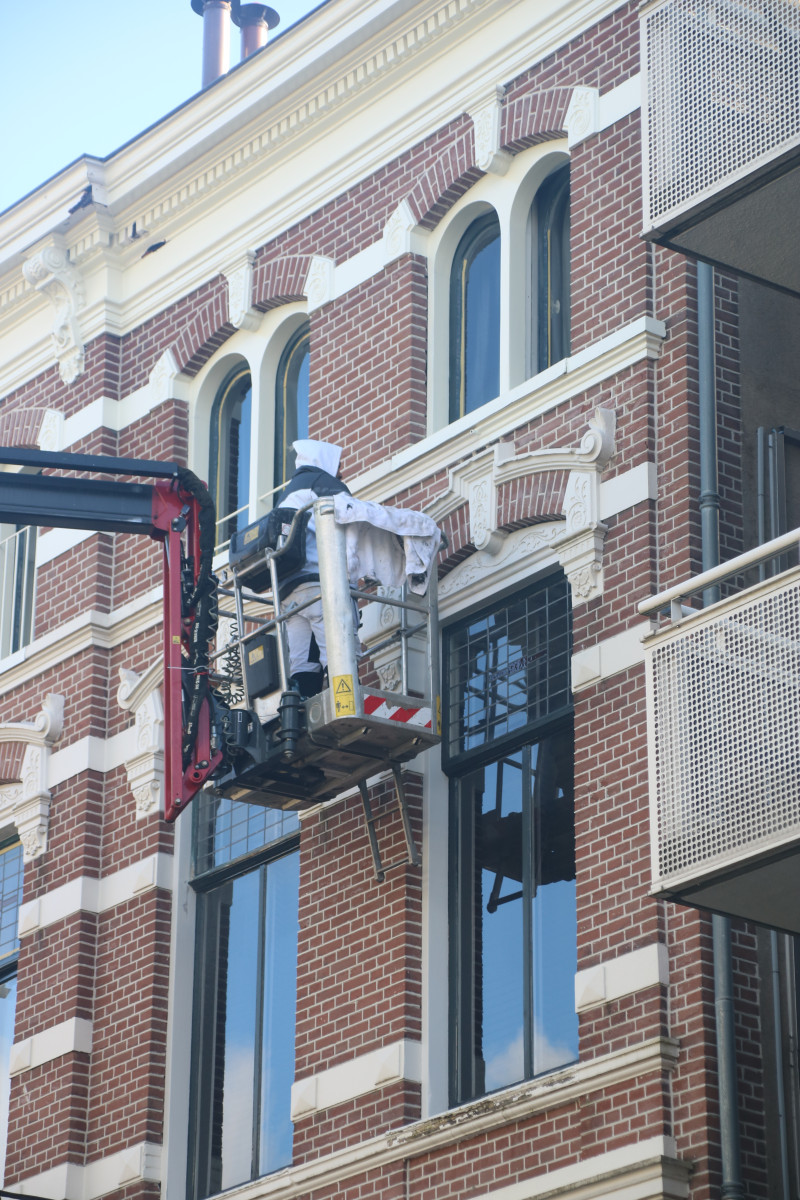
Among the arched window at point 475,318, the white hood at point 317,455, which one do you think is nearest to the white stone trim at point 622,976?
the white hood at point 317,455

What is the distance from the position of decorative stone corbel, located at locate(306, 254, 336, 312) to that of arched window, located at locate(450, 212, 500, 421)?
1.09 m

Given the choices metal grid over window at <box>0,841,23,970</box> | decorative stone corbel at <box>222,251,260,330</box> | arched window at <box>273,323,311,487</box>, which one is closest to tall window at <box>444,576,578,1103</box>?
arched window at <box>273,323,311,487</box>

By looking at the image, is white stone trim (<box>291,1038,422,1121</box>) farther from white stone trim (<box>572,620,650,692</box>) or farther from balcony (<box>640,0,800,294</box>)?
balcony (<box>640,0,800,294</box>)

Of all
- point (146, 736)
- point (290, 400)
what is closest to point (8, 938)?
point (146, 736)

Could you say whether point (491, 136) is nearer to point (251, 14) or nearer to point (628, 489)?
point (628, 489)

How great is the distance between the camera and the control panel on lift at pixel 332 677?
52.3ft

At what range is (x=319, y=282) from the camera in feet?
63.3

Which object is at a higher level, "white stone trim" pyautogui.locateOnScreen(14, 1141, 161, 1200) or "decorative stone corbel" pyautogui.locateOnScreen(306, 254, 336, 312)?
"decorative stone corbel" pyautogui.locateOnScreen(306, 254, 336, 312)

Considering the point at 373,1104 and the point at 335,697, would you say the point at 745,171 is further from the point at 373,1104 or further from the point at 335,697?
the point at 373,1104

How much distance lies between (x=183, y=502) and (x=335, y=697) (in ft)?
9.93

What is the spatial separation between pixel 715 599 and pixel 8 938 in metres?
7.91

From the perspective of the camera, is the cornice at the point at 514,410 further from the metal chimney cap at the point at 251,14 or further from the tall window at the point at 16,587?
the metal chimney cap at the point at 251,14

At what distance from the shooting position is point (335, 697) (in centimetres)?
1571

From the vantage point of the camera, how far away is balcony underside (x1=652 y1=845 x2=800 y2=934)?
12.6m
